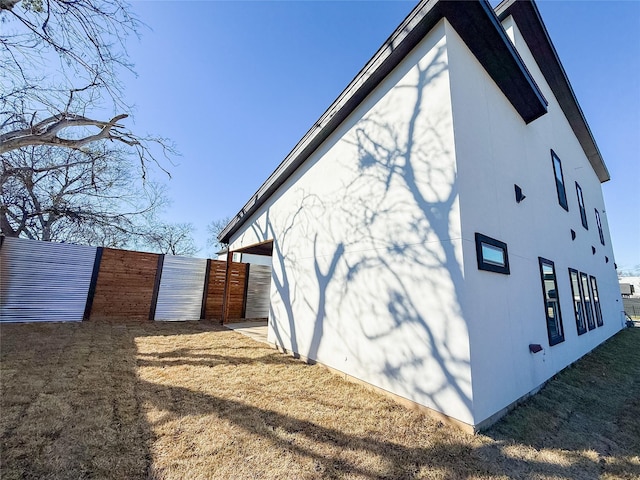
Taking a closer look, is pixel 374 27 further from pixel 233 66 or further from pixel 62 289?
pixel 62 289

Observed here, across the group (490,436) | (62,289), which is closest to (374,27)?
(490,436)

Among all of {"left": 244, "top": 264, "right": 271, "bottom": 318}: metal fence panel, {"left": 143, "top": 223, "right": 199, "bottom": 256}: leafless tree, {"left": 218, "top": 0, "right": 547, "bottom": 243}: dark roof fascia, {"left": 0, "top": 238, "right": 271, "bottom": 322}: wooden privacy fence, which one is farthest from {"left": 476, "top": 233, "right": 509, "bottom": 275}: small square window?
{"left": 143, "top": 223, "right": 199, "bottom": 256}: leafless tree

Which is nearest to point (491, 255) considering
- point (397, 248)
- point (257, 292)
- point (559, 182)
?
point (397, 248)

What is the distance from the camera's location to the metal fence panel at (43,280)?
660cm

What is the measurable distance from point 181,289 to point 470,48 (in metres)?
9.76

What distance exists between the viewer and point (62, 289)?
23.6 feet

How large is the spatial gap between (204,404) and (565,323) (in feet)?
20.8

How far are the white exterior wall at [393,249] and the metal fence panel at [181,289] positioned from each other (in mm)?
5209

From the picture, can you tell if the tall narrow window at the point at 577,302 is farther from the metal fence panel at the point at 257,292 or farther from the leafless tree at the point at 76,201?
the leafless tree at the point at 76,201

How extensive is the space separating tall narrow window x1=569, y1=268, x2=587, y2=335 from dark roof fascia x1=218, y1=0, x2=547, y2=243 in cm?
377

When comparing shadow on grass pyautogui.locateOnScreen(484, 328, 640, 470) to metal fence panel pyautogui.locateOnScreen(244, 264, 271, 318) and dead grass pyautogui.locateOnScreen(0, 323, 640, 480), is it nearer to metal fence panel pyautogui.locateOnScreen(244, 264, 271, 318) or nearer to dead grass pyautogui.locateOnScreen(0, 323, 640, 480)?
dead grass pyautogui.locateOnScreen(0, 323, 640, 480)

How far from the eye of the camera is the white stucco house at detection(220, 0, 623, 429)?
2922 millimetres

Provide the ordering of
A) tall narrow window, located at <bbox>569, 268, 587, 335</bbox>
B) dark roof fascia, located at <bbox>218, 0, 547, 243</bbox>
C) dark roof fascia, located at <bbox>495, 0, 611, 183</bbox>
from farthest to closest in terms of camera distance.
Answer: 1. tall narrow window, located at <bbox>569, 268, 587, 335</bbox>
2. dark roof fascia, located at <bbox>495, 0, 611, 183</bbox>
3. dark roof fascia, located at <bbox>218, 0, 547, 243</bbox>

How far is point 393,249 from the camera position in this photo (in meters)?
3.57
